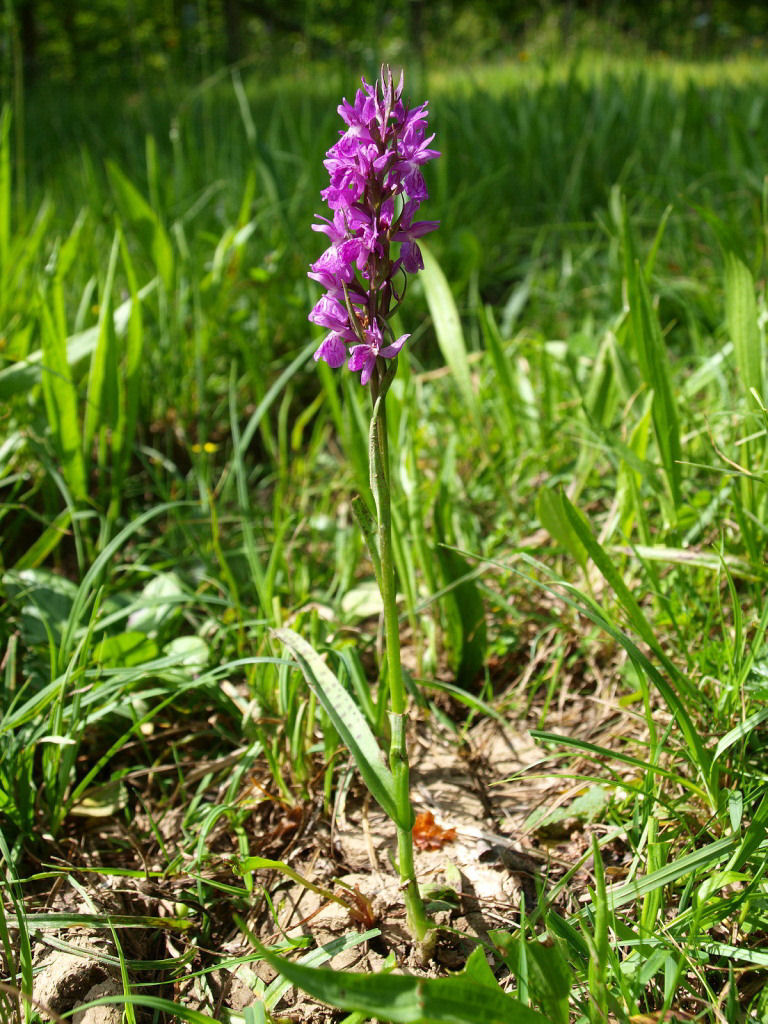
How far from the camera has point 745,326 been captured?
5.55 feet

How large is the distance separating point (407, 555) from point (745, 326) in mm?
833

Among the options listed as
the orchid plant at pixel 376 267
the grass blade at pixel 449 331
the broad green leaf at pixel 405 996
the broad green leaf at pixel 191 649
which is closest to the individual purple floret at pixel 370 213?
the orchid plant at pixel 376 267

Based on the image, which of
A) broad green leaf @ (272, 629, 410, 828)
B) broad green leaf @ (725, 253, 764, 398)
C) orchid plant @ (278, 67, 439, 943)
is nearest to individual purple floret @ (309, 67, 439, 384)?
orchid plant @ (278, 67, 439, 943)

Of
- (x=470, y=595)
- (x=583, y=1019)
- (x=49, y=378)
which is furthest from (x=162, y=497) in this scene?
(x=583, y=1019)

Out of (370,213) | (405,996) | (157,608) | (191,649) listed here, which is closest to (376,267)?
(370,213)

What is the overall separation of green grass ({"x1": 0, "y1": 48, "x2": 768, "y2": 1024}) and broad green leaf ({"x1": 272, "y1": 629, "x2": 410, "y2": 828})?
22 centimetres

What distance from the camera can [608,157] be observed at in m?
4.01

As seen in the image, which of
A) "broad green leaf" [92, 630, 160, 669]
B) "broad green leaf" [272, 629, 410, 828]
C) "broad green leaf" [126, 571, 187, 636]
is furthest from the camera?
"broad green leaf" [126, 571, 187, 636]

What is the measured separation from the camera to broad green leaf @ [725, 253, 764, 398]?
168 centimetres

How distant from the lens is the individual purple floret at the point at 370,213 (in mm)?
971

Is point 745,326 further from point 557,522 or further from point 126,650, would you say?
point 126,650

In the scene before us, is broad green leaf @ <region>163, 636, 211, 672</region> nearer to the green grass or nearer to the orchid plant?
the green grass

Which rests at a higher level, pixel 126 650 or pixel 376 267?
pixel 376 267

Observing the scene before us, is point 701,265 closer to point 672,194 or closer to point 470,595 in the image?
point 672,194
